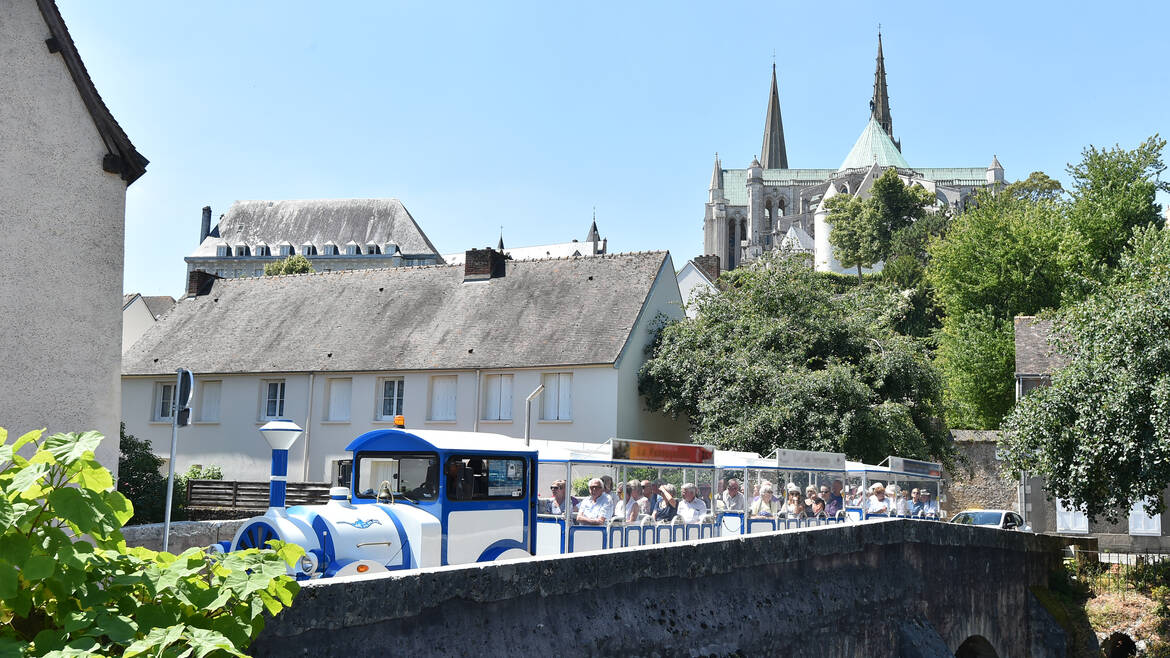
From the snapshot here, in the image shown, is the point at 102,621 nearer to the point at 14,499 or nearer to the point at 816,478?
the point at 14,499

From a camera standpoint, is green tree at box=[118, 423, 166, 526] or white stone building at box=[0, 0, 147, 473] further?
green tree at box=[118, 423, 166, 526]

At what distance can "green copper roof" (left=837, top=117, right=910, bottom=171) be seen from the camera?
129 m

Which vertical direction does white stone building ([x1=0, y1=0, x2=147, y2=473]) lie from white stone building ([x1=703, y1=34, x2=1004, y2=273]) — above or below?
below

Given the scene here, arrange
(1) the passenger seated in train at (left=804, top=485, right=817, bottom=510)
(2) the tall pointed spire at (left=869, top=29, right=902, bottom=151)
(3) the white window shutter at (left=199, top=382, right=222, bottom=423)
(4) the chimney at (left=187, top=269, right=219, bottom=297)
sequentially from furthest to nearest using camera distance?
(2) the tall pointed spire at (left=869, top=29, right=902, bottom=151), (4) the chimney at (left=187, top=269, right=219, bottom=297), (3) the white window shutter at (left=199, top=382, right=222, bottom=423), (1) the passenger seated in train at (left=804, top=485, right=817, bottom=510)

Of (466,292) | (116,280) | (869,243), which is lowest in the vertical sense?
(116,280)

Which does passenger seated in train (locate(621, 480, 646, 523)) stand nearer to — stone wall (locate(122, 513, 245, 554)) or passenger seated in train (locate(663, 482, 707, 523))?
passenger seated in train (locate(663, 482, 707, 523))

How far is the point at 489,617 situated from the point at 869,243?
85495mm

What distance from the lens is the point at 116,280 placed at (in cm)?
1501

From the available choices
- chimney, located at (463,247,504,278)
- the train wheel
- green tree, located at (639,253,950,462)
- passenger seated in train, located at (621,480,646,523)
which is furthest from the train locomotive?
chimney, located at (463,247,504,278)

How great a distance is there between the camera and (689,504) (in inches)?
624

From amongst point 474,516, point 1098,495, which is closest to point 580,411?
point 1098,495

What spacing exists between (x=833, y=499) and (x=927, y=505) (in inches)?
159

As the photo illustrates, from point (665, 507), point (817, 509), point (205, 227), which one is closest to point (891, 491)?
point (817, 509)

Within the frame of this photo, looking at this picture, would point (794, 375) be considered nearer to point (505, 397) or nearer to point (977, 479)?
point (505, 397)
